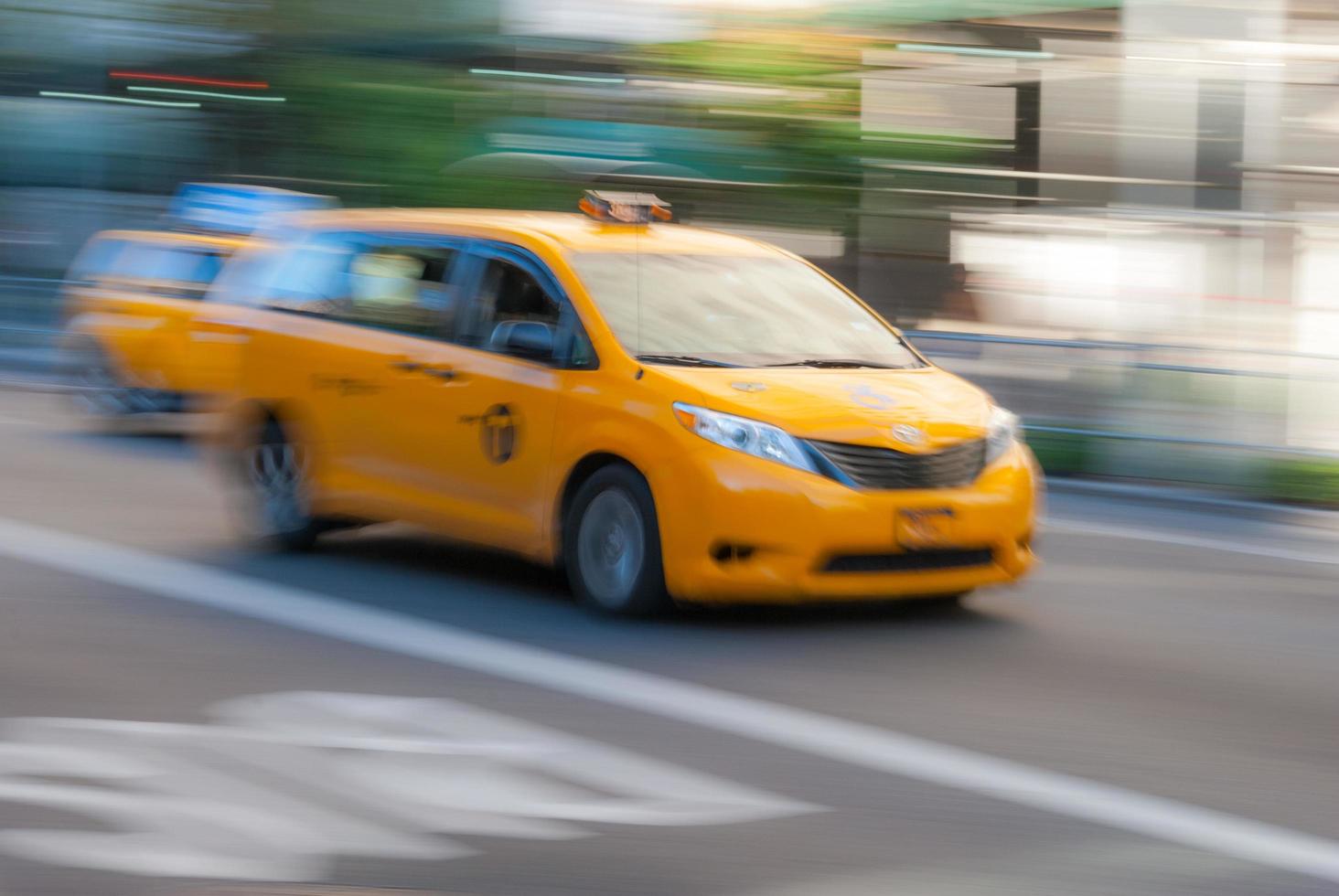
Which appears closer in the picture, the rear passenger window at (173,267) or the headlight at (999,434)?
the headlight at (999,434)

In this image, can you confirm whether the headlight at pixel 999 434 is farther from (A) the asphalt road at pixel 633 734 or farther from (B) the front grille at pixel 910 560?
(A) the asphalt road at pixel 633 734

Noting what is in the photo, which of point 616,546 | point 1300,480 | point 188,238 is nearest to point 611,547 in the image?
point 616,546

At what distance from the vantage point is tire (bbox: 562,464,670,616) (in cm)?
768

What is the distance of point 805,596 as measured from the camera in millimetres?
7594

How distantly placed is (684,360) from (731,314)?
1.76 feet

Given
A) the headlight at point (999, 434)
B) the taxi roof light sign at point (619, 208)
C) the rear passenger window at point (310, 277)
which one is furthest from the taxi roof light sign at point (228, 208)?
the headlight at point (999, 434)

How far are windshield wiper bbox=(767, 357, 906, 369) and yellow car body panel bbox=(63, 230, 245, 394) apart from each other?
23.4 ft

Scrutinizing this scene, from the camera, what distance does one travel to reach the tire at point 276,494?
9547 millimetres

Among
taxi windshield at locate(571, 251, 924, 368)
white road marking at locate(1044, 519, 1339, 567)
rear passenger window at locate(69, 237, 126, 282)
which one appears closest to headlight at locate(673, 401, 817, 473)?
taxi windshield at locate(571, 251, 924, 368)

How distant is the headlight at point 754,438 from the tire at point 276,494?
2651mm

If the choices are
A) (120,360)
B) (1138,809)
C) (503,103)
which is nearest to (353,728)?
(1138,809)

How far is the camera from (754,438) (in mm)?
7492

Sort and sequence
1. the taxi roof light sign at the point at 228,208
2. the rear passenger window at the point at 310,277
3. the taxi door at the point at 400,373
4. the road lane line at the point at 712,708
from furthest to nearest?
the taxi roof light sign at the point at 228,208
the rear passenger window at the point at 310,277
the taxi door at the point at 400,373
the road lane line at the point at 712,708

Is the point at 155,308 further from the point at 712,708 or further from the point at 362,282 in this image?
the point at 712,708
